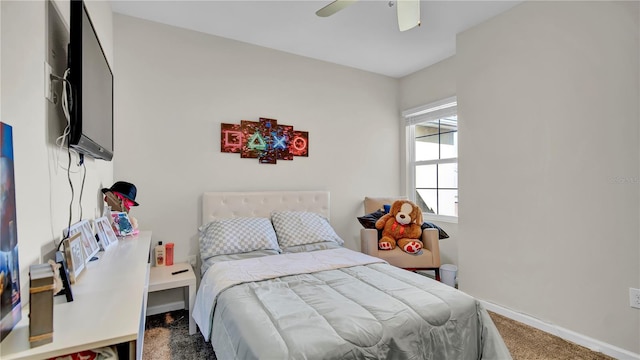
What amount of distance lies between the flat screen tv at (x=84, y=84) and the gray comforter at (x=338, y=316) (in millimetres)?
1087

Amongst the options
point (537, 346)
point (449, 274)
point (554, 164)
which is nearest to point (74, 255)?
point (537, 346)

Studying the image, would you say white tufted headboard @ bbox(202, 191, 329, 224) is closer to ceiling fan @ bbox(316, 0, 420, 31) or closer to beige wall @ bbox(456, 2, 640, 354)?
beige wall @ bbox(456, 2, 640, 354)

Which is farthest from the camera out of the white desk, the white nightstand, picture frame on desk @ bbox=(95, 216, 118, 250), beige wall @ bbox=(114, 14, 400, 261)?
beige wall @ bbox=(114, 14, 400, 261)

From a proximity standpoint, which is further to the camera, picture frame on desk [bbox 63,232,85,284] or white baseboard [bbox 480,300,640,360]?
white baseboard [bbox 480,300,640,360]

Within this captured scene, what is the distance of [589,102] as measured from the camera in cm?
217

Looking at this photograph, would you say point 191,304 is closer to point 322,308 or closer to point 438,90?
point 322,308

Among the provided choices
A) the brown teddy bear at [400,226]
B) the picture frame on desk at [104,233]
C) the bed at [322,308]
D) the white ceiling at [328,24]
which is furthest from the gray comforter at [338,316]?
the white ceiling at [328,24]

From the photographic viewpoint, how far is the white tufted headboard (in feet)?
9.62

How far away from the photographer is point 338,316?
1481mm

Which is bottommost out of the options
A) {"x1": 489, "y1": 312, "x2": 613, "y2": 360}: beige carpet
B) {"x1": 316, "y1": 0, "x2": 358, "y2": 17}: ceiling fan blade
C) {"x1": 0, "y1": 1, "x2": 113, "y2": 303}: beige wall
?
{"x1": 489, "y1": 312, "x2": 613, "y2": 360}: beige carpet

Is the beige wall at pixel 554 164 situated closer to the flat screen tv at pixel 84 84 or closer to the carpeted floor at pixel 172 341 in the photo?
the carpeted floor at pixel 172 341

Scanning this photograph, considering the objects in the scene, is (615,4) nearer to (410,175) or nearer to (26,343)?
(410,175)

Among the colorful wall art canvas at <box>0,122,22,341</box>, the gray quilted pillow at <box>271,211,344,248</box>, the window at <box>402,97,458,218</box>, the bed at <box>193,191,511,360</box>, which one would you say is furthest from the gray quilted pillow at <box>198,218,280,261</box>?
the window at <box>402,97,458,218</box>

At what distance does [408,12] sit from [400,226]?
208 centimetres
